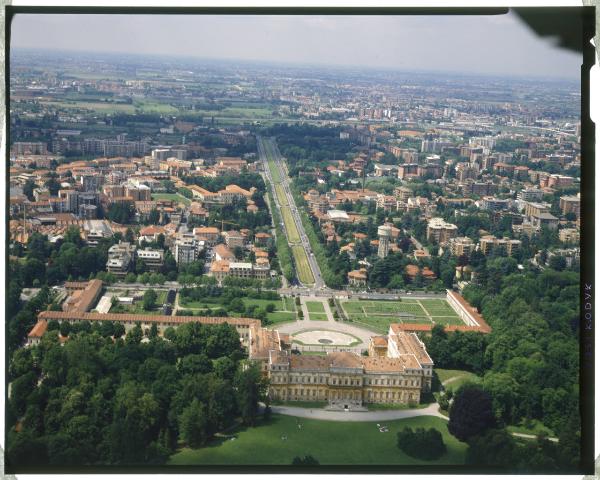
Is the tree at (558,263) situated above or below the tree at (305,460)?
above

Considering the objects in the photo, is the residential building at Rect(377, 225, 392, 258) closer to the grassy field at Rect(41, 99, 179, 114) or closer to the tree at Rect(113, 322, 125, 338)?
the tree at Rect(113, 322, 125, 338)

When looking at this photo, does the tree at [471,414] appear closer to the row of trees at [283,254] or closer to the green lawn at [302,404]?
the green lawn at [302,404]

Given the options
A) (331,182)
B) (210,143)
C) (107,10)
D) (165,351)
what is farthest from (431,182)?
(107,10)

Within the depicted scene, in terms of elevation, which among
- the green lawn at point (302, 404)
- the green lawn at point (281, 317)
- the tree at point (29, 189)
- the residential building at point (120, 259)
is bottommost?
the green lawn at point (281, 317)

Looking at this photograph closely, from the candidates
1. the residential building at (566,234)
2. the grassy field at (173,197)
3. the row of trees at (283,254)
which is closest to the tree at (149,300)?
the row of trees at (283,254)

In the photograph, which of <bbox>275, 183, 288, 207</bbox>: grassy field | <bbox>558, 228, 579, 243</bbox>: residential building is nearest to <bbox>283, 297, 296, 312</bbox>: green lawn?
<bbox>558, 228, 579, 243</bbox>: residential building

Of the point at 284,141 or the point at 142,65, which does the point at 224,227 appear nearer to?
the point at 142,65
